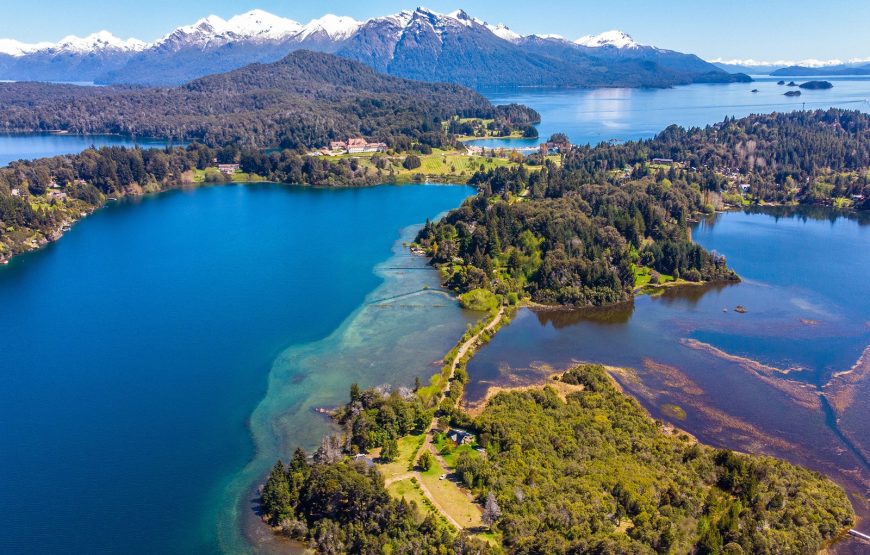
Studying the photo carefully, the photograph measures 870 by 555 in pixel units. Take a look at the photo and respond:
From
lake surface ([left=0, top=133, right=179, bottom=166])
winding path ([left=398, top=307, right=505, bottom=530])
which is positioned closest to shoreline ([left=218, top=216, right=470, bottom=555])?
winding path ([left=398, top=307, right=505, bottom=530])

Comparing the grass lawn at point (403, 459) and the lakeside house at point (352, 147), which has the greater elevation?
the lakeside house at point (352, 147)

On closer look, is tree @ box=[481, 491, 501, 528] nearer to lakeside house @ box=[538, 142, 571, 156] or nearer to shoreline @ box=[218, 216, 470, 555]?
shoreline @ box=[218, 216, 470, 555]

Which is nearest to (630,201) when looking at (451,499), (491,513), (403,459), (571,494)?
(403,459)

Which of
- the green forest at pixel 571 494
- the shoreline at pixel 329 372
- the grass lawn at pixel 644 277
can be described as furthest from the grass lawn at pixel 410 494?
the grass lawn at pixel 644 277

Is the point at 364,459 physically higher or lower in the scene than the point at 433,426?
higher

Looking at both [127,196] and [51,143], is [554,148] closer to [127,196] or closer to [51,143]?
[127,196]

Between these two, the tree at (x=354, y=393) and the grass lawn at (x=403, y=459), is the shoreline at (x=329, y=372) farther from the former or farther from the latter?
the grass lawn at (x=403, y=459)
